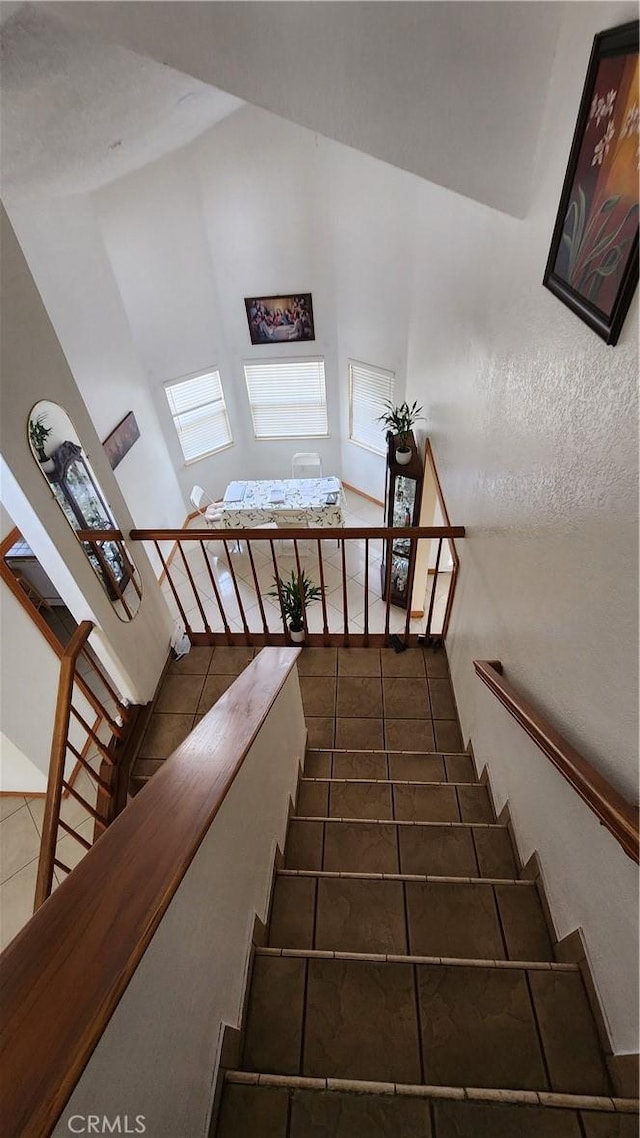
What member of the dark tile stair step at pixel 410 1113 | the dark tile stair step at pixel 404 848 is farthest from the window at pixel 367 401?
the dark tile stair step at pixel 410 1113

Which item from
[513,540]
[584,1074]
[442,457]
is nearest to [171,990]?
[584,1074]

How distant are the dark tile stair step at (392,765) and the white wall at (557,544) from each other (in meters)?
0.15

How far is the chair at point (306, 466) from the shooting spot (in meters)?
6.98

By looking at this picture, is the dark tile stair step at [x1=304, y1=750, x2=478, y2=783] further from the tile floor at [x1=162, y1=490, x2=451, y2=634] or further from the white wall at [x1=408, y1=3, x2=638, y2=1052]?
the tile floor at [x1=162, y1=490, x2=451, y2=634]

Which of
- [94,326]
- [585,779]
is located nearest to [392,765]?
[585,779]

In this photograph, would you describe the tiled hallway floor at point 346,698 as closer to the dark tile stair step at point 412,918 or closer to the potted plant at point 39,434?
the dark tile stair step at point 412,918

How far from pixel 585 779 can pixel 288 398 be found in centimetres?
631

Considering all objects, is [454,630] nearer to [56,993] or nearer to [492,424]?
[492,424]

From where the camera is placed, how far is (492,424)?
2.11 m

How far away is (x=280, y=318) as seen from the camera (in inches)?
235

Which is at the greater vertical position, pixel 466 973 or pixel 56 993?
pixel 466 973

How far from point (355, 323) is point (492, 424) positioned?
431 centimetres

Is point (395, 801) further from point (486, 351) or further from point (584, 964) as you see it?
point (486, 351)

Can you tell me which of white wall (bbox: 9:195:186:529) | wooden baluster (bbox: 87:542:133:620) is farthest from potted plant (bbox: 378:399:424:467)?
wooden baluster (bbox: 87:542:133:620)
